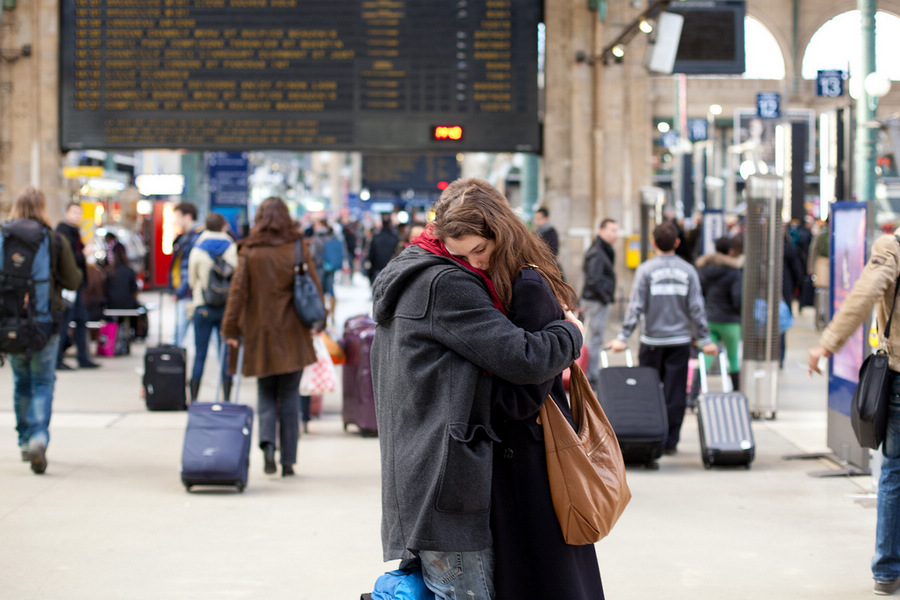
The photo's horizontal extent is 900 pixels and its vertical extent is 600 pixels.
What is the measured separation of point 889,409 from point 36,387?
17.3ft

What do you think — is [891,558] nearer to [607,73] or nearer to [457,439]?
[457,439]

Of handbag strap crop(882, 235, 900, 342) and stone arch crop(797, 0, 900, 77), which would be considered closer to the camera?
handbag strap crop(882, 235, 900, 342)

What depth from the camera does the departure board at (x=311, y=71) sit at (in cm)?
1256

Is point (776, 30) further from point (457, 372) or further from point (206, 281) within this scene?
point (457, 372)

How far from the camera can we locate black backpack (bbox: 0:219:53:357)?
7.20 m

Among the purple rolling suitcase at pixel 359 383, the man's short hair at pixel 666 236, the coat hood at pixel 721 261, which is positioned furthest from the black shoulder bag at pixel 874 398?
the coat hood at pixel 721 261

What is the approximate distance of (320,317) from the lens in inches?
293

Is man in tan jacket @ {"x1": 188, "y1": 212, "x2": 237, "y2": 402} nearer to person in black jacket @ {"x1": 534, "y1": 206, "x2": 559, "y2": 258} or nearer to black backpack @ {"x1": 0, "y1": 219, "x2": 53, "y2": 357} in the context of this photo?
black backpack @ {"x1": 0, "y1": 219, "x2": 53, "y2": 357}

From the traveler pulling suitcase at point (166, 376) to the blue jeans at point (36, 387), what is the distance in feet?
8.54

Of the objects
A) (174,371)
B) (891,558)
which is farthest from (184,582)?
(174,371)

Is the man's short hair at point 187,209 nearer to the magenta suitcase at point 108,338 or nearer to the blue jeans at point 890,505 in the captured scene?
the magenta suitcase at point 108,338

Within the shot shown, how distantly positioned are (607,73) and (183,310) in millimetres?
6165

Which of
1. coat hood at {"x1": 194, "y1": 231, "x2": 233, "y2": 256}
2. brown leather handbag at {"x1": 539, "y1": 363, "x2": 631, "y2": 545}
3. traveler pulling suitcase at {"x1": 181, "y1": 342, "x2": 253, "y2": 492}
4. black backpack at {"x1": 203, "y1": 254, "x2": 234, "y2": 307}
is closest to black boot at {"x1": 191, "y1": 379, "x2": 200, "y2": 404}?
black backpack at {"x1": 203, "y1": 254, "x2": 234, "y2": 307}

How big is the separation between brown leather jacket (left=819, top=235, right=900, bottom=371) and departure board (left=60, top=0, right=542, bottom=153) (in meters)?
7.94
